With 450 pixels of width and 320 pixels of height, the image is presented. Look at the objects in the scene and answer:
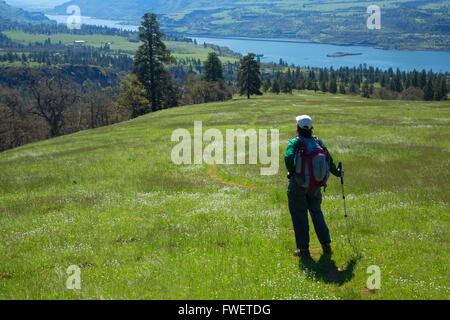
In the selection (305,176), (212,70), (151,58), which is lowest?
(305,176)

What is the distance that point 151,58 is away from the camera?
76062mm

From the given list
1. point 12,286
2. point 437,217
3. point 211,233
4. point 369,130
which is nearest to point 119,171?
point 211,233

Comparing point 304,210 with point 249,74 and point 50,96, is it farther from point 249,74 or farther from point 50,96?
point 249,74

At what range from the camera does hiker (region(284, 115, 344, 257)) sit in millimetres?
8789

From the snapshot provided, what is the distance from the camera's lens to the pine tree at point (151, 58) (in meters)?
73.6

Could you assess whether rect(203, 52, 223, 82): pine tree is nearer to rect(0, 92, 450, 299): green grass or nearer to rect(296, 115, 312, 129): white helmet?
rect(0, 92, 450, 299): green grass

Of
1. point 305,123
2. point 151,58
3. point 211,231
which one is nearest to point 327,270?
point 305,123

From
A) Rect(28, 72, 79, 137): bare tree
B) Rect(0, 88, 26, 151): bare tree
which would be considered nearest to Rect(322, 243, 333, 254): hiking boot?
Rect(28, 72, 79, 137): bare tree

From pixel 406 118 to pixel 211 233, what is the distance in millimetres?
41926

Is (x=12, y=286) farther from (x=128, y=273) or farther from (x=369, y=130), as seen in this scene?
(x=369, y=130)

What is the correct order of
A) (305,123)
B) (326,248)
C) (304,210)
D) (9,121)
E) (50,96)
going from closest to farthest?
(305,123) → (304,210) → (326,248) → (9,121) → (50,96)

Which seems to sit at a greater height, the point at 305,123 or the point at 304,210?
the point at 305,123

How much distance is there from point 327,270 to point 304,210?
1.71 m
